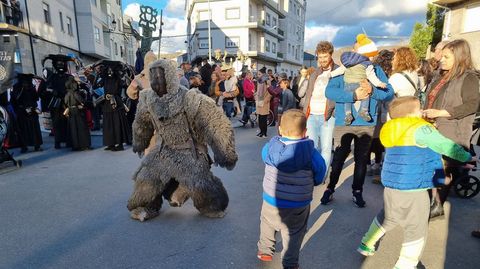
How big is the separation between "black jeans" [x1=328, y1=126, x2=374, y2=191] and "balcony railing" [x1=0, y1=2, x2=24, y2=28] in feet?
59.5

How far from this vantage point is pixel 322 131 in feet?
13.2

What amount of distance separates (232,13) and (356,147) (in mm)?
36893

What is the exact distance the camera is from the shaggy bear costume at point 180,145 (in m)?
3.04

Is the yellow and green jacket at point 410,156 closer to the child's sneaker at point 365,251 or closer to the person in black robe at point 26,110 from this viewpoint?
the child's sneaker at point 365,251

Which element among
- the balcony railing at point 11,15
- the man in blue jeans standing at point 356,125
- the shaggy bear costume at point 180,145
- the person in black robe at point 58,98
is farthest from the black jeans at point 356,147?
the balcony railing at point 11,15

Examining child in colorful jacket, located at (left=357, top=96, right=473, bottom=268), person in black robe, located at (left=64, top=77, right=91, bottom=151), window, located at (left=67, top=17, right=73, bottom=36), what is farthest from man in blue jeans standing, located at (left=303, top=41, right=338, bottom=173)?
window, located at (left=67, top=17, right=73, bottom=36)

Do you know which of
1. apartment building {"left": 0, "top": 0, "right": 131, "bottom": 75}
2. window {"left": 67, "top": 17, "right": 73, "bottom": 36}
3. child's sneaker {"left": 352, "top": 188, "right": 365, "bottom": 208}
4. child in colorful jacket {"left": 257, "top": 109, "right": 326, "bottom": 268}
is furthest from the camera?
window {"left": 67, "top": 17, "right": 73, "bottom": 36}

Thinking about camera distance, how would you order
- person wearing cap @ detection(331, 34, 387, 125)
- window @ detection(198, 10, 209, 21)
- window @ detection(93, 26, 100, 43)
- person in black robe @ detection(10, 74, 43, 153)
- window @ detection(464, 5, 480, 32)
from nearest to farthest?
person wearing cap @ detection(331, 34, 387, 125), person in black robe @ detection(10, 74, 43, 153), window @ detection(464, 5, 480, 32), window @ detection(93, 26, 100, 43), window @ detection(198, 10, 209, 21)

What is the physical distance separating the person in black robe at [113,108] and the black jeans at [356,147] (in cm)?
498

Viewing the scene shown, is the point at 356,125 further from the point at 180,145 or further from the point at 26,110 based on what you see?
the point at 26,110

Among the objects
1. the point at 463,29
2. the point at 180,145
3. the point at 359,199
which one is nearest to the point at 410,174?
the point at 359,199

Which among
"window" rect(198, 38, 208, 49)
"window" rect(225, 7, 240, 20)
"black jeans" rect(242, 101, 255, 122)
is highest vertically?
"window" rect(225, 7, 240, 20)

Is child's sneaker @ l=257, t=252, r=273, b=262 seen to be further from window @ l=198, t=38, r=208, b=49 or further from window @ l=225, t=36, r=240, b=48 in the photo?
window @ l=198, t=38, r=208, b=49

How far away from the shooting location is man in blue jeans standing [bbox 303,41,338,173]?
383 cm
